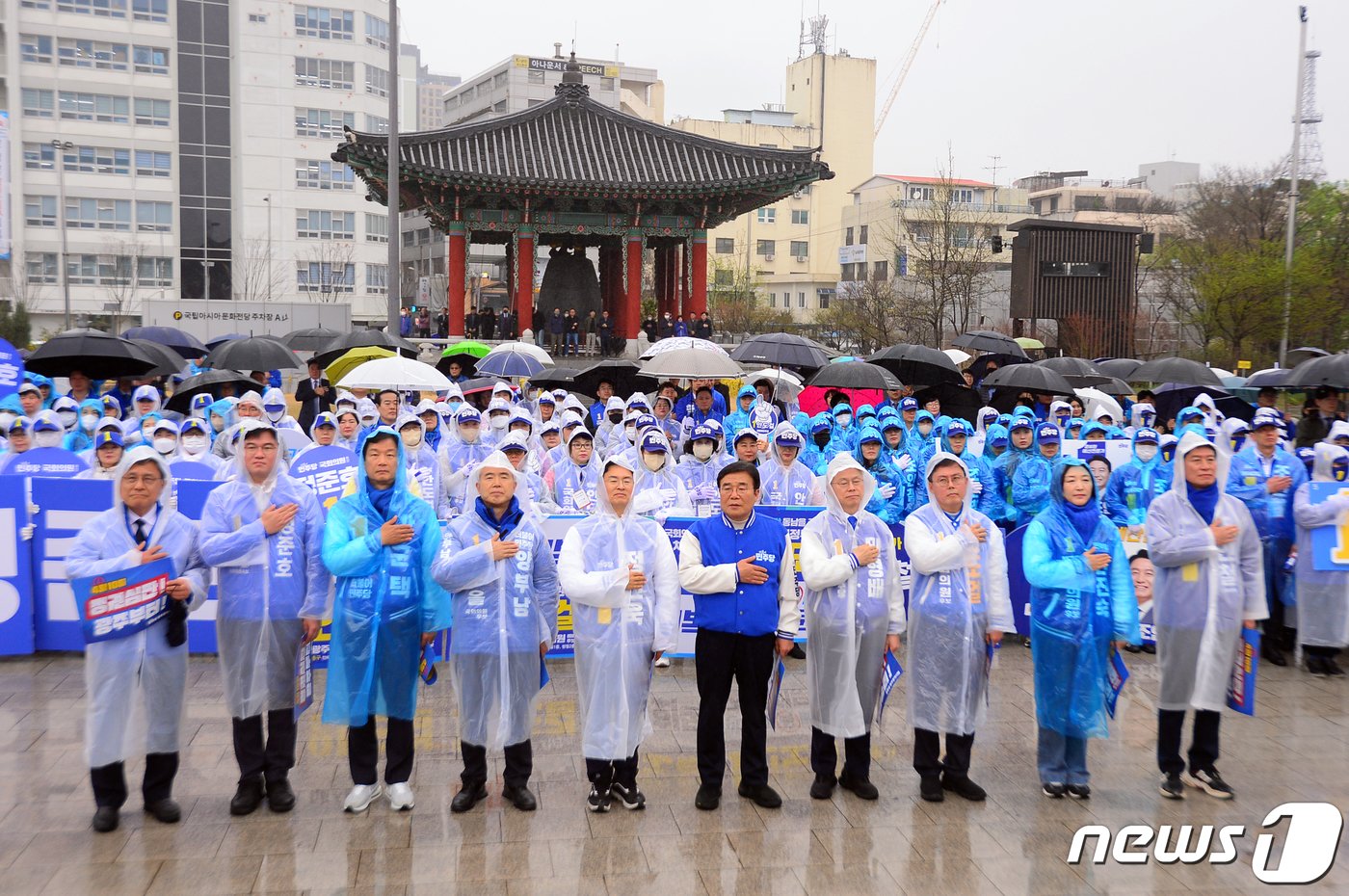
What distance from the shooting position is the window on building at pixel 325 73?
54.7 m

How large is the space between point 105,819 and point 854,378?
353 inches

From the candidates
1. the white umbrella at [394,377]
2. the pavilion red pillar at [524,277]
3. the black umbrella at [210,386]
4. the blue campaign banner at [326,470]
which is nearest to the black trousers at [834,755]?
the blue campaign banner at [326,470]

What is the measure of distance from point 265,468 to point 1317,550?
781 cm

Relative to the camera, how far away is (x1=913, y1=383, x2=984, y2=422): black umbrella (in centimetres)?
1409

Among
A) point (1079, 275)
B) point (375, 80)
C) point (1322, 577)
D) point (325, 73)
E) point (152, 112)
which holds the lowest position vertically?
point (1322, 577)

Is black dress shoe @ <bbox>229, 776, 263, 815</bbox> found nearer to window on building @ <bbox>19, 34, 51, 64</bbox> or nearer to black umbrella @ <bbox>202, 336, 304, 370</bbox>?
black umbrella @ <bbox>202, 336, 304, 370</bbox>

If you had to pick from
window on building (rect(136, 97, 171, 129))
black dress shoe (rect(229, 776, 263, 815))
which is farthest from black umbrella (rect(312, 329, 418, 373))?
window on building (rect(136, 97, 171, 129))

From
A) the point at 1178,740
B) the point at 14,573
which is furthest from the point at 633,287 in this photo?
the point at 1178,740

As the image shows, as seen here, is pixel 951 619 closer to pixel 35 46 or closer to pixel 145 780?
pixel 145 780

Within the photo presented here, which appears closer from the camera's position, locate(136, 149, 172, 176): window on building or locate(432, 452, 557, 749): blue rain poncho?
locate(432, 452, 557, 749): blue rain poncho

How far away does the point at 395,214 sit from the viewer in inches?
759

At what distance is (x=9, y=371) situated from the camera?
40.1 feet

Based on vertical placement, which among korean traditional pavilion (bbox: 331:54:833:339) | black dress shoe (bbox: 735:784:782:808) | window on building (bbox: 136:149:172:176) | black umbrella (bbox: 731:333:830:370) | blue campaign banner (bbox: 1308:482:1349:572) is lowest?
black dress shoe (bbox: 735:784:782:808)

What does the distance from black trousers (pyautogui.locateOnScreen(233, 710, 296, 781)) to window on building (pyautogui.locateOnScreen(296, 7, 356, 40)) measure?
55977 mm
